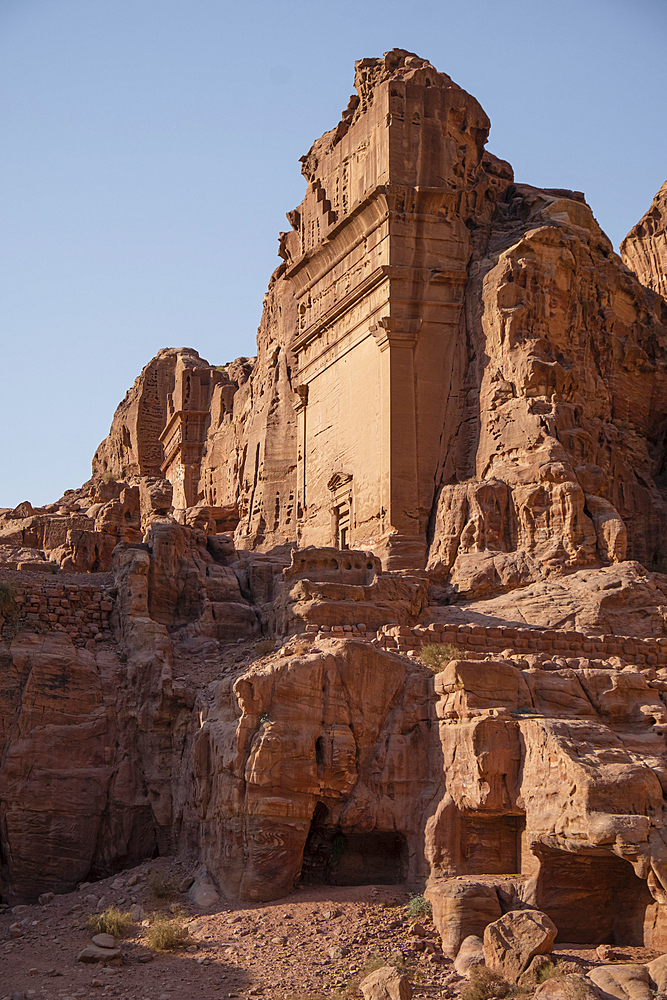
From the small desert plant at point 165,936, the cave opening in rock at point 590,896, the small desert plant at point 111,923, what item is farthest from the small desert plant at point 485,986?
the small desert plant at point 111,923

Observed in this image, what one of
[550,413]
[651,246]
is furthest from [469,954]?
[651,246]

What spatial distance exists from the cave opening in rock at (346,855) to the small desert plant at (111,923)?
2488 mm

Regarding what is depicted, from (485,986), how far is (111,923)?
493 cm

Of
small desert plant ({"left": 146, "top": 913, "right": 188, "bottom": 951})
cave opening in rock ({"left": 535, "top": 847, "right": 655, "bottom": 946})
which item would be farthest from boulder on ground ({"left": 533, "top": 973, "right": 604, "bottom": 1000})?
small desert plant ({"left": 146, "top": 913, "right": 188, "bottom": 951})

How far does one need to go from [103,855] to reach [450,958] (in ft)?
21.3

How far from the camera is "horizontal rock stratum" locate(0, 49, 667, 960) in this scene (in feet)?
48.4

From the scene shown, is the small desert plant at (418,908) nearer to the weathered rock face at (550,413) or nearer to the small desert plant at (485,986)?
the small desert plant at (485,986)

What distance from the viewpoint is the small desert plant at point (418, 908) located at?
14078 mm

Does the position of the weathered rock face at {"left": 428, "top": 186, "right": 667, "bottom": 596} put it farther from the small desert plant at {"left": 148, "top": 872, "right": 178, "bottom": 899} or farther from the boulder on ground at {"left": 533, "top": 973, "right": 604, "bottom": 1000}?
the boulder on ground at {"left": 533, "top": 973, "right": 604, "bottom": 1000}

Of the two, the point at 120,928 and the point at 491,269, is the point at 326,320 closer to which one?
the point at 491,269

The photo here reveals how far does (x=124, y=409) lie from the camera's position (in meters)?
50.0

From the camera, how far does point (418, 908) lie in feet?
46.4

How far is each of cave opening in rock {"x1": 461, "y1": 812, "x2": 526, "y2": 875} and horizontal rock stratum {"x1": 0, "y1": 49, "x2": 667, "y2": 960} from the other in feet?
0.11

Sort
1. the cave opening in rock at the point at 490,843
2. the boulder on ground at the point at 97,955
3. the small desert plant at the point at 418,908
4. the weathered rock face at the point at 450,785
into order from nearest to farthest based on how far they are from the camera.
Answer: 1. the boulder on ground at the point at 97,955
2. the weathered rock face at the point at 450,785
3. the small desert plant at the point at 418,908
4. the cave opening in rock at the point at 490,843
